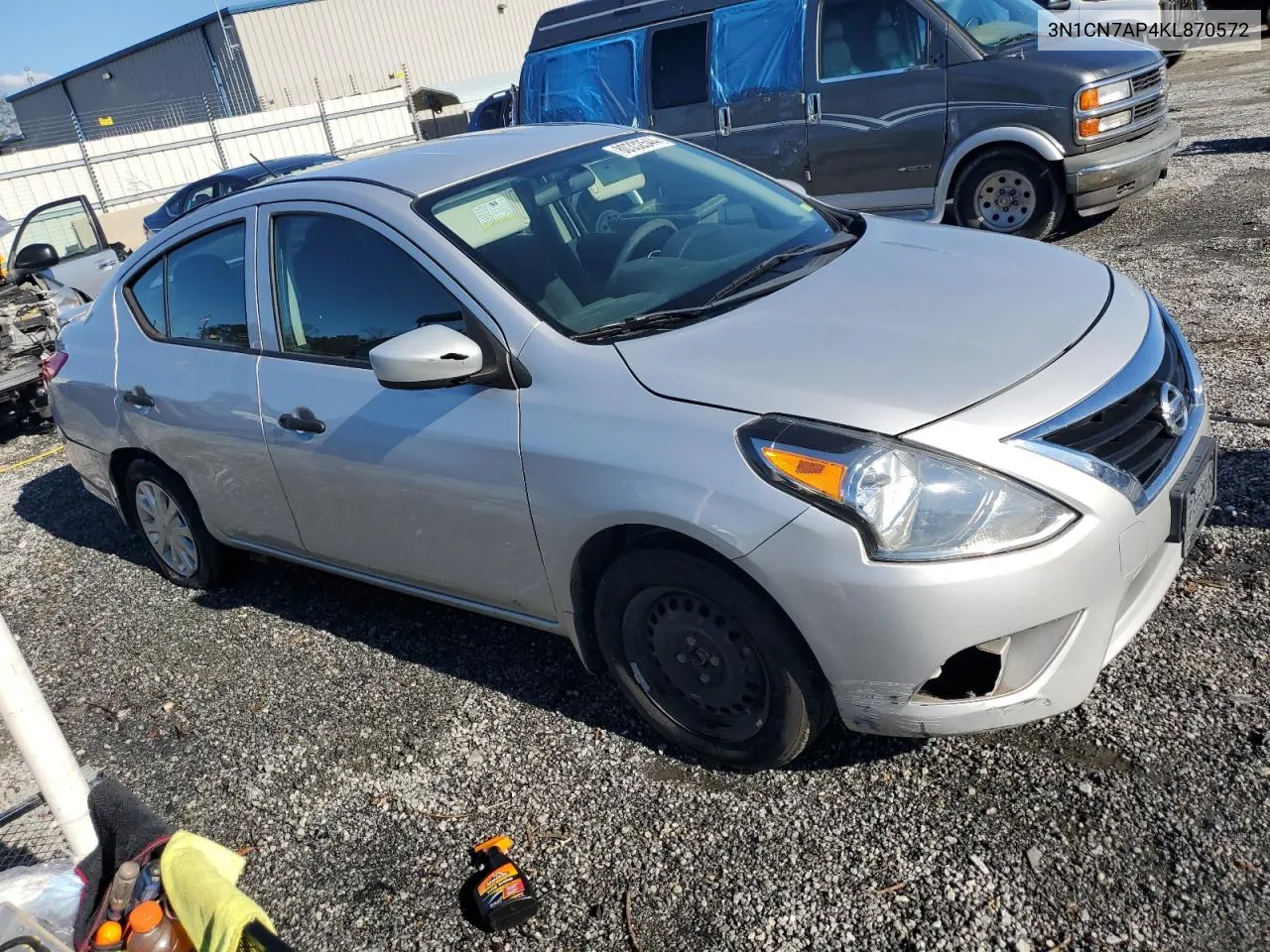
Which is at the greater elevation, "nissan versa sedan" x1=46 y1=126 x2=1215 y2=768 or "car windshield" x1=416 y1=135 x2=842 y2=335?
"car windshield" x1=416 y1=135 x2=842 y2=335

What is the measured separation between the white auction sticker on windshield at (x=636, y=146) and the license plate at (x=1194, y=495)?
7.39 feet

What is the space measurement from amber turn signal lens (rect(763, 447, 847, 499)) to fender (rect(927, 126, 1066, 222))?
5.94 metres

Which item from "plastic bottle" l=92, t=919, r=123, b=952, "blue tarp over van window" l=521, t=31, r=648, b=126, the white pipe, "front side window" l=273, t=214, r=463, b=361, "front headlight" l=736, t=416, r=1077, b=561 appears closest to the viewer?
"plastic bottle" l=92, t=919, r=123, b=952

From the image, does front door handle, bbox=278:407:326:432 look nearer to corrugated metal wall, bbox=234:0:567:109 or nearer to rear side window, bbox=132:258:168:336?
rear side window, bbox=132:258:168:336

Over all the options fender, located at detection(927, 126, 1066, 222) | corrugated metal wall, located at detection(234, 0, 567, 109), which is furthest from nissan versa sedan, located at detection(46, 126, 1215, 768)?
corrugated metal wall, located at detection(234, 0, 567, 109)

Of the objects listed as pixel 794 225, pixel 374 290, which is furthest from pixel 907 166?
pixel 374 290

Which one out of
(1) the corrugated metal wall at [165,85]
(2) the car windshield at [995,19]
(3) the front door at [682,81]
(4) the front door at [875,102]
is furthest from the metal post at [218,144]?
(2) the car windshield at [995,19]

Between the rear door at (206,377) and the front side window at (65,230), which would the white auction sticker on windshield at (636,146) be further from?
the front side window at (65,230)

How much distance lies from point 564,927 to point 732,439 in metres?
1.31

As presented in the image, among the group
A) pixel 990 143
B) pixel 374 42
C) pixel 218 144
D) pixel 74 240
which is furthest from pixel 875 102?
pixel 374 42

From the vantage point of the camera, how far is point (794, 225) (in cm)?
375

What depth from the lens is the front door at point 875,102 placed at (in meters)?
7.66

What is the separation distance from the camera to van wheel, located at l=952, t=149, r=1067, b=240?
752 cm

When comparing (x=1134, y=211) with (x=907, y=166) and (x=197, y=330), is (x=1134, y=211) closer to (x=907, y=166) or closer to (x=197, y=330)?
(x=907, y=166)
